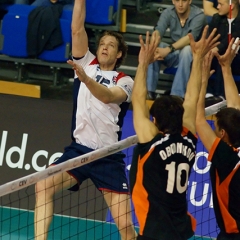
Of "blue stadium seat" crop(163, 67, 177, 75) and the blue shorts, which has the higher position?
"blue stadium seat" crop(163, 67, 177, 75)

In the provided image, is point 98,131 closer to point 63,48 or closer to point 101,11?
point 63,48

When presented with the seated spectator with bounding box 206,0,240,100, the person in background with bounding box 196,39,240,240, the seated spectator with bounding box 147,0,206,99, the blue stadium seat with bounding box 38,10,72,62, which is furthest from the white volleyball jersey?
the blue stadium seat with bounding box 38,10,72,62

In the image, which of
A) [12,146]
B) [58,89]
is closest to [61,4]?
[58,89]

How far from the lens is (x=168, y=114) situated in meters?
5.10

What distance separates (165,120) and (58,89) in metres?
5.16

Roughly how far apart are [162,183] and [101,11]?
5607 millimetres

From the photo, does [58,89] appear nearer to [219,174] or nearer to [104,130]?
[104,130]

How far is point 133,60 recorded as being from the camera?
10562mm

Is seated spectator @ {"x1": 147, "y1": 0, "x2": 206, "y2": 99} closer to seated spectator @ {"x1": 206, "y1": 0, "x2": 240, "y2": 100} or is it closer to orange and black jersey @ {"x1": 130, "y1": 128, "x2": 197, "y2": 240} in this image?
seated spectator @ {"x1": 206, "y1": 0, "x2": 240, "y2": 100}

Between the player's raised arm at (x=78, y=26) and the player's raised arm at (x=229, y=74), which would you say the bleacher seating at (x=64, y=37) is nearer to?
the player's raised arm at (x=78, y=26)

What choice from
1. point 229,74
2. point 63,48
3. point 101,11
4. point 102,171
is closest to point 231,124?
point 229,74

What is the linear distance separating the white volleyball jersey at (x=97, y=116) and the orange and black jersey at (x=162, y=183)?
4.54ft

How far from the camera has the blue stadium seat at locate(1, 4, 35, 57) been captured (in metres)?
10.1

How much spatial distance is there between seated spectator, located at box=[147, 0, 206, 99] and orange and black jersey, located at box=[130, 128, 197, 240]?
4.20 m
